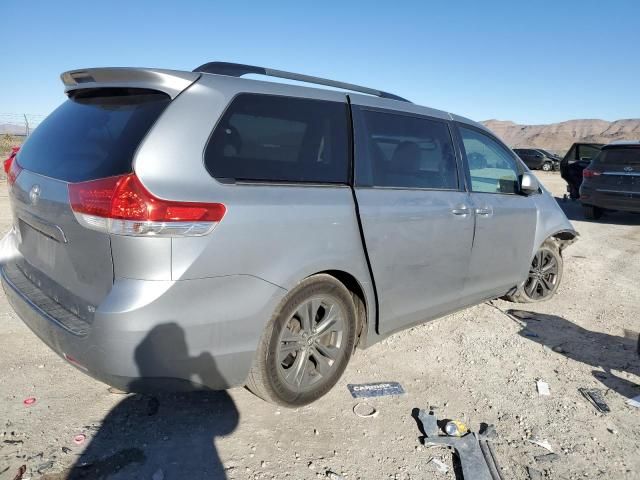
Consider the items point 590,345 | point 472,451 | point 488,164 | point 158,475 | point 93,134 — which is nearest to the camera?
point 158,475

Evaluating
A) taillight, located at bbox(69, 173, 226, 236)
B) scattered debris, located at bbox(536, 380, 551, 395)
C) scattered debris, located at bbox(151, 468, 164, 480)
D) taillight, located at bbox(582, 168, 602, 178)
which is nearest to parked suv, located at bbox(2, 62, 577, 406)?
taillight, located at bbox(69, 173, 226, 236)

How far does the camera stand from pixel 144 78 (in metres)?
2.27

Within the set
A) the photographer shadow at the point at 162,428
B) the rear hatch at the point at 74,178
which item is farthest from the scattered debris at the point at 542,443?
the rear hatch at the point at 74,178

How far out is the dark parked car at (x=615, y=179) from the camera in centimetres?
953

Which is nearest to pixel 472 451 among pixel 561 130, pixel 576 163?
pixel 576 163

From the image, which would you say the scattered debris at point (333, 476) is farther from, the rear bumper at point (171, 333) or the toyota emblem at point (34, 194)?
the toyota emblem at point (34, 194)

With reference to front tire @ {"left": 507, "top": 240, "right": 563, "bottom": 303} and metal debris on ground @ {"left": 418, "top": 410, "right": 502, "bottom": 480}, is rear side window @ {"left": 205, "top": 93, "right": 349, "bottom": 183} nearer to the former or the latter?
metal debris on ground @ {"left": 418, "top": 410, "right": 502, "bottom": 480}

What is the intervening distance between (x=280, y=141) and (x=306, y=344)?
1180 millimetres

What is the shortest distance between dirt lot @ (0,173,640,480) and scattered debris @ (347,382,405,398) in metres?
0.06

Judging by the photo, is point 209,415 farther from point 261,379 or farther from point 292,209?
point 292,209

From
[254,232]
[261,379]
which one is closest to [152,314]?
[254,232]

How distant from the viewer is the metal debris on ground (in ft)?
7.70

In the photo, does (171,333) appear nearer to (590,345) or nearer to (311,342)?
(311,342)

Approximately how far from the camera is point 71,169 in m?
2.32
